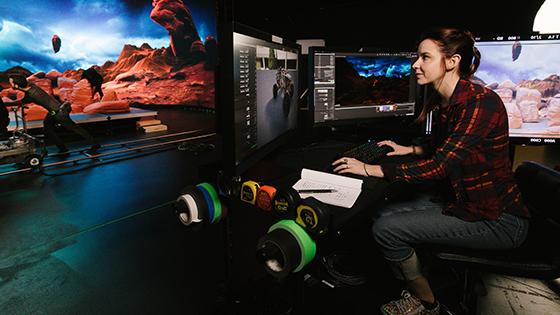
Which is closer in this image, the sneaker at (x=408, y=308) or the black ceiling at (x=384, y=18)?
the sneaker at (x=408, y=308)

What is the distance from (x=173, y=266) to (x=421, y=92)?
1.86 metres

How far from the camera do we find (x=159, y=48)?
18.9 feet

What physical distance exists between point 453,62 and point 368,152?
1.74 ft

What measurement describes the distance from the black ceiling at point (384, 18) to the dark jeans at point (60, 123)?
2.85 metres

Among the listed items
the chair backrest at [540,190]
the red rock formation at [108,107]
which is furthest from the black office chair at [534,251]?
the red rock formation at [108,107]

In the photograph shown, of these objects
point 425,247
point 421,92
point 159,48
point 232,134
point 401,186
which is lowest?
point 425,247

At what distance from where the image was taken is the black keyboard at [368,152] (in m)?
1.61

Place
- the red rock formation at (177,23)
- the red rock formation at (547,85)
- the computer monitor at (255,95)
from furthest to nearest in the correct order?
the red rock formation at (177,23) → the red rock formation at (547,85) → the computer monitor at (255,95)

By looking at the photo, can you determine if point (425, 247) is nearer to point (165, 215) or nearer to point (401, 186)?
point (401, 186)

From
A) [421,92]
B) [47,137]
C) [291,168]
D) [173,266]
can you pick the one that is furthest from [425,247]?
[47,137]

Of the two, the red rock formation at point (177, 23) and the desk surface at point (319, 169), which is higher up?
the red rock formation at point (177, 23)

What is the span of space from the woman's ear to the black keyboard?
0.49m

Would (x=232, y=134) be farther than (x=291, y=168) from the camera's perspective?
No

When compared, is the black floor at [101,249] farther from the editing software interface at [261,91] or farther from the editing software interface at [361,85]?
the editing software interface at [361,85]
